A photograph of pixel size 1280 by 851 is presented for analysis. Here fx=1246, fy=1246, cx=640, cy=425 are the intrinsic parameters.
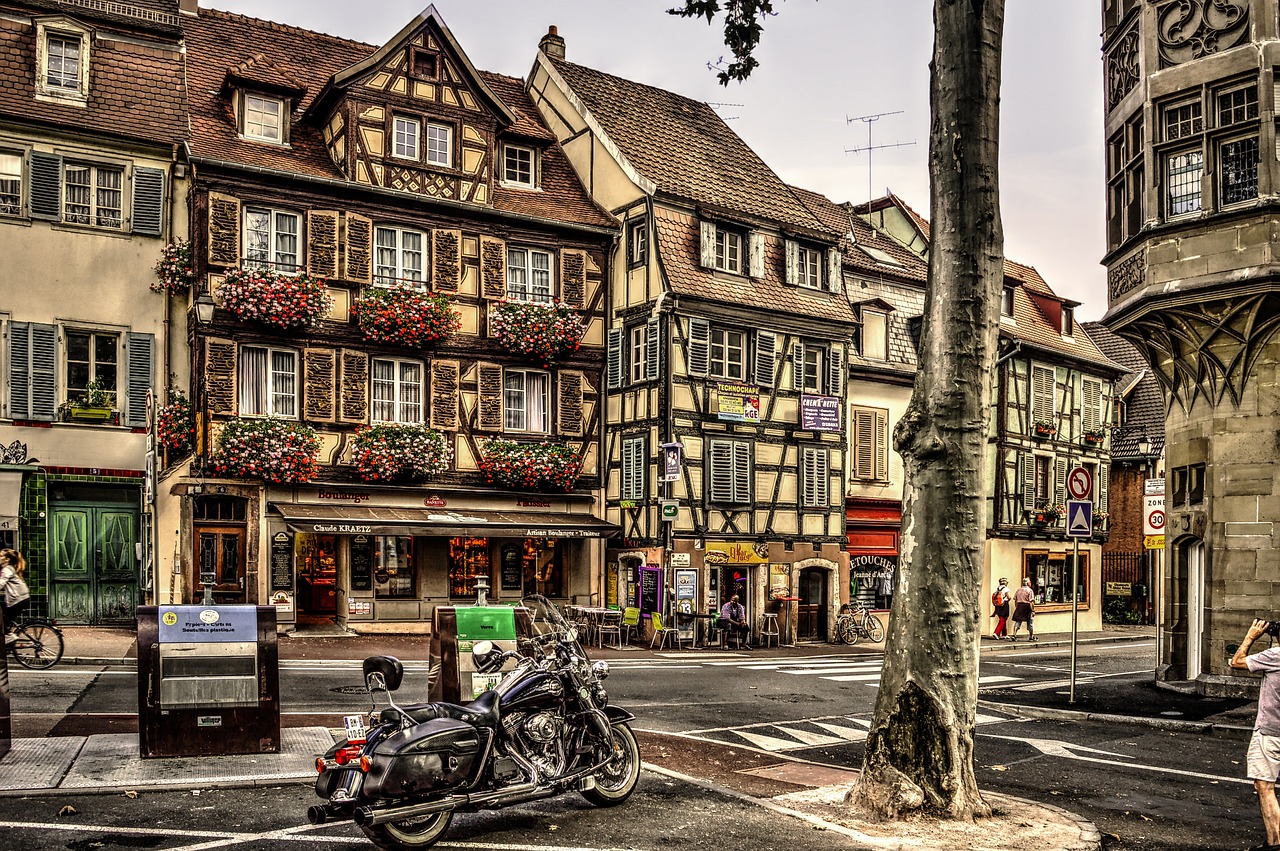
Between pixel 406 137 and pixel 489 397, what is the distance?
6398 millimetres

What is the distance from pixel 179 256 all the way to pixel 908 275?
2215 cm

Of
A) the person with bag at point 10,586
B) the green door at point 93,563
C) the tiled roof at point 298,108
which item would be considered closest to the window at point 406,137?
the tiled roof at point 298,108

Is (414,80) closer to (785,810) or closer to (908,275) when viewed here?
(908,275)

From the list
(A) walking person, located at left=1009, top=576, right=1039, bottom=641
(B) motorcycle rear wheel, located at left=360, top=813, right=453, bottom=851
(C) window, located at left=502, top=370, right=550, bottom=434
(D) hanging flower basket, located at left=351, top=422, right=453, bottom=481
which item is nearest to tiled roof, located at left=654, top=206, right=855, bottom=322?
(C) window, located at left=502, top=370, right=550, bottom=434

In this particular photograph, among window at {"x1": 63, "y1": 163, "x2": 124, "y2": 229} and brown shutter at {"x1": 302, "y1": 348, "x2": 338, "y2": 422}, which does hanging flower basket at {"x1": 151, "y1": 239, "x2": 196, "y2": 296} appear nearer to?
window at {"x1": 63, "y1": 163, "x2": 124, "y2": 229}

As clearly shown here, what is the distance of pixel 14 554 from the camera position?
17906 millimetres

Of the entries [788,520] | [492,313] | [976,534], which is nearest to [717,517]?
[788,520]

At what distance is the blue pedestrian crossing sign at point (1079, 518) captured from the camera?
17.2 metres

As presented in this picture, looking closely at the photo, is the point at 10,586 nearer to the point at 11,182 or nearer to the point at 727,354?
the point at 11,182

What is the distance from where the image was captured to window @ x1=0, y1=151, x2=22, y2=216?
24.6m

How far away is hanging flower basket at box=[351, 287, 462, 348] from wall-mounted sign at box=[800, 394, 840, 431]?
392 inches

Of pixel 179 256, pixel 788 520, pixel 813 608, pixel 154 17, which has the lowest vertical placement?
pixel 813 608

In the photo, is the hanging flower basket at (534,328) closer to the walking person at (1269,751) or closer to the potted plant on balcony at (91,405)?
the potted plant on balcony at (91,405)

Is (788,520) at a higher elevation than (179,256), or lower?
lower
